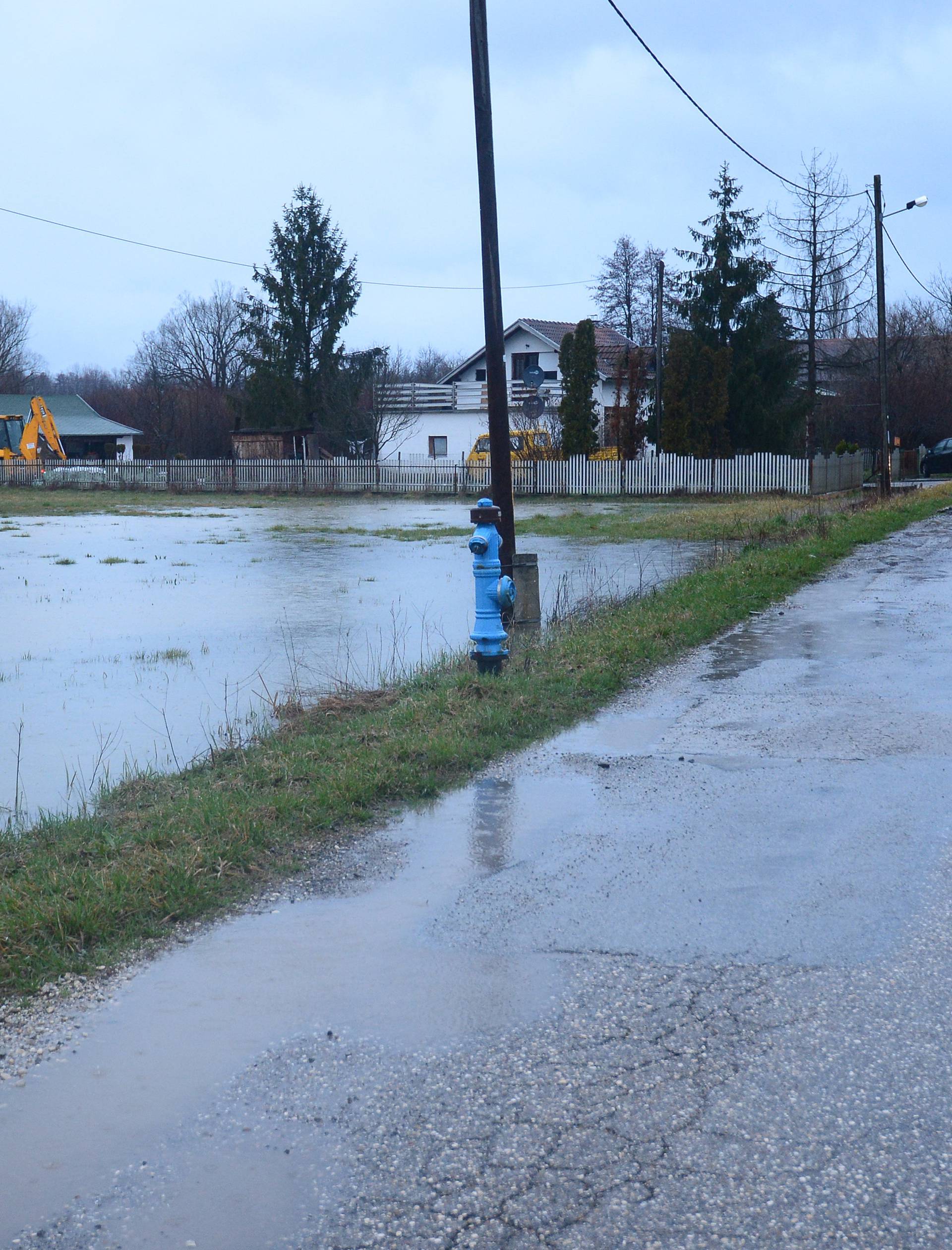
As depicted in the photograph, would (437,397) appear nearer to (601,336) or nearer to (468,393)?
(468,393)

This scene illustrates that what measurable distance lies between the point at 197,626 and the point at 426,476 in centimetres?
3786

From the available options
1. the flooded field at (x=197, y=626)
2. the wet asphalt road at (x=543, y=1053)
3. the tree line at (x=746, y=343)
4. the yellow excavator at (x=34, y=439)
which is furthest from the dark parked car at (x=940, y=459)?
the wet asphalt road at (x=543, y=1053)

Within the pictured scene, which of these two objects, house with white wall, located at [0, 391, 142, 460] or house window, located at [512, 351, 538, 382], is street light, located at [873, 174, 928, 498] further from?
house with white wall, located at [0, 391, 142, 460]

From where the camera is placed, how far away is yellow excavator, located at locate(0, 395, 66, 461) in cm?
6488

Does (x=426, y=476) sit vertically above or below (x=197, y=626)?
above

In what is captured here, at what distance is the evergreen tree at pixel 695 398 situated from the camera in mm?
42469

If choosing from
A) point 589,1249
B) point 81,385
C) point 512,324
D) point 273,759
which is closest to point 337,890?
point 273,759

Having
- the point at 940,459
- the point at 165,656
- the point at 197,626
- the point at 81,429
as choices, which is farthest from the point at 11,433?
the point at 165,656

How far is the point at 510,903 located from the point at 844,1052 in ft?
5.32

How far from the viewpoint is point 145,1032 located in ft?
12.6

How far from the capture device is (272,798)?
20.0 ft

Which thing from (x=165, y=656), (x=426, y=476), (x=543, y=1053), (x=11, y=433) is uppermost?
(x=11, y=433)

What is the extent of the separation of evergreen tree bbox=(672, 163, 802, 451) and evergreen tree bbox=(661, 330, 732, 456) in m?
0.53

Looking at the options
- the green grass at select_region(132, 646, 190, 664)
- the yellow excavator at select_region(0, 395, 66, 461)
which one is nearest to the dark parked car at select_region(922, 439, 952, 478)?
the yellow excavator at select_region(0, 395, 66, 461)
